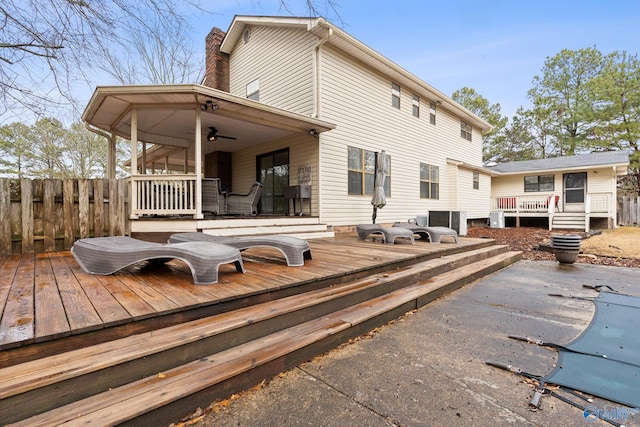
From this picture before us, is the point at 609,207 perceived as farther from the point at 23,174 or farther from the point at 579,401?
the point at 23,174

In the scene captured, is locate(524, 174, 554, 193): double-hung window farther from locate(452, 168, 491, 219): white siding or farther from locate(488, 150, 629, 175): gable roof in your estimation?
locate(452, 168, 491, 219): white siding

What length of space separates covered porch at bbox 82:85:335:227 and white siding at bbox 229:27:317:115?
1.18 meters

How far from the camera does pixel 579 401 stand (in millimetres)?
1732

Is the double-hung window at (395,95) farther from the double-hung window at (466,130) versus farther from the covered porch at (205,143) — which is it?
the double-hung window at (466,130)

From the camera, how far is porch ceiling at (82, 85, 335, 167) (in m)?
5.12

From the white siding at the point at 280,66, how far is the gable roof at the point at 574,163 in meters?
13.5

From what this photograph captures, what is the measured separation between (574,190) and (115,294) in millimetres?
19429

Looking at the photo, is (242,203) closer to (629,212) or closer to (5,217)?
(5,217)

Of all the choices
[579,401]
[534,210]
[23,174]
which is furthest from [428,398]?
[23,174]

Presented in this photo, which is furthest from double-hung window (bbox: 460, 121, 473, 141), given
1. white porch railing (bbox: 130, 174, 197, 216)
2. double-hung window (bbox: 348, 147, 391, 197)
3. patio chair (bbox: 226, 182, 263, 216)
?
white porch railing (bbox: 130, 174, 197, 216)

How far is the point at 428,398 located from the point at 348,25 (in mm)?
3065

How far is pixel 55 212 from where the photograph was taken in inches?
163

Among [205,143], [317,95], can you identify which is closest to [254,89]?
[205,143]

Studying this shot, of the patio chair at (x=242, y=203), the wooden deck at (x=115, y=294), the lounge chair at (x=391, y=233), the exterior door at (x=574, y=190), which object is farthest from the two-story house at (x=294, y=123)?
the exterior door at (x=574, y=190)
